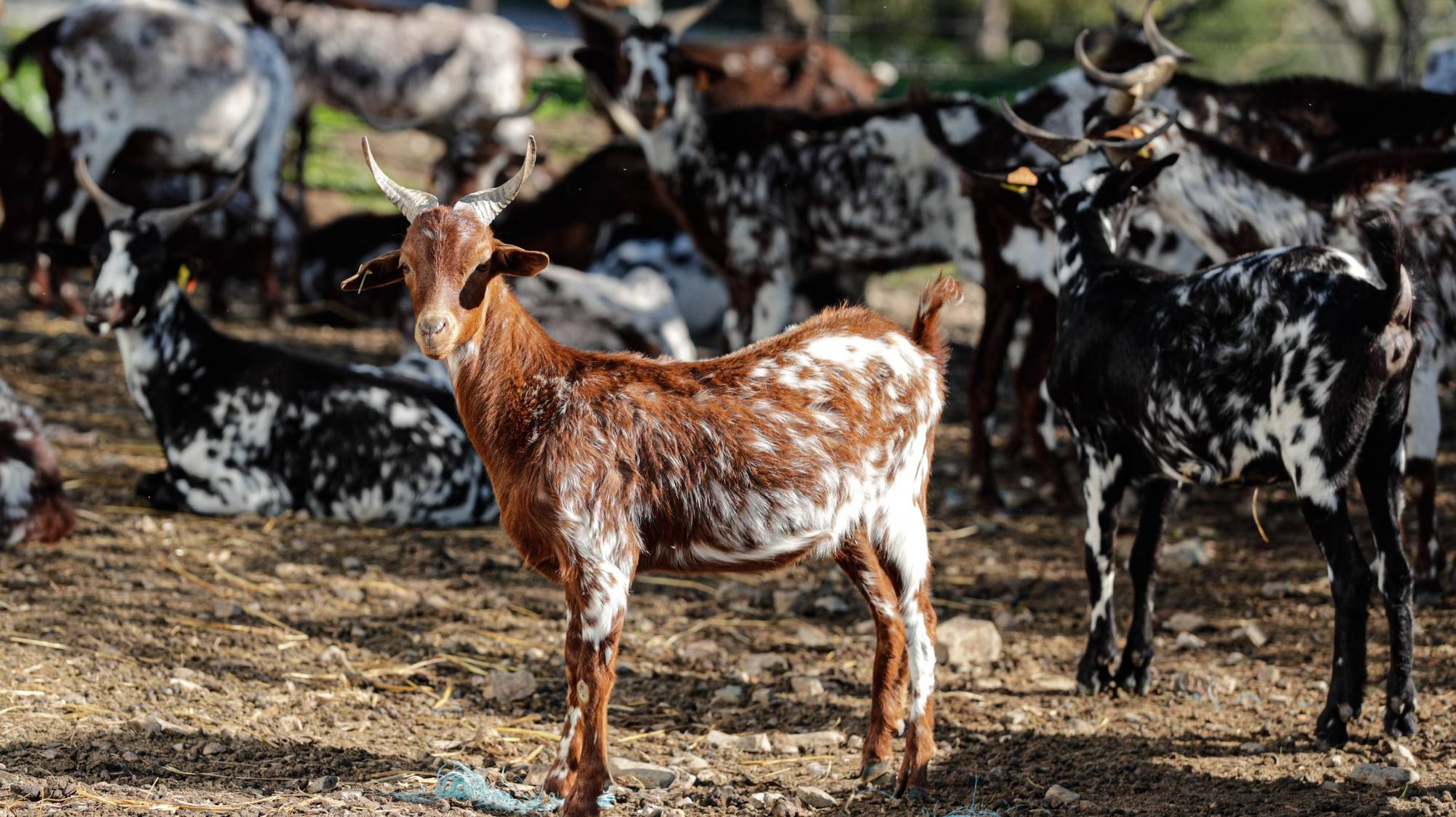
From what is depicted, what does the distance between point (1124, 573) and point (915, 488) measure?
8.27ft

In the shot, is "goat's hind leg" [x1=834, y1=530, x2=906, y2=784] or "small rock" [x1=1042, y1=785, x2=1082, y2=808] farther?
"goat's hind leg" [x1=834, y1=530, x2=906, y2=784]

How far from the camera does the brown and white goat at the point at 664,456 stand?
13.9 ft

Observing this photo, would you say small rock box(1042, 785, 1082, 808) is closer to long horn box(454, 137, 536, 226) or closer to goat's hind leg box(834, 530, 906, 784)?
goat's hind leg box(834, 530, 906, 784)

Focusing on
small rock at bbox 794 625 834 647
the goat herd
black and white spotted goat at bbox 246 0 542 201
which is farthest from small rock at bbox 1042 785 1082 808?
black and white spotted goat at bbox 246 0 542 201

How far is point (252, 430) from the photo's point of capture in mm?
7188

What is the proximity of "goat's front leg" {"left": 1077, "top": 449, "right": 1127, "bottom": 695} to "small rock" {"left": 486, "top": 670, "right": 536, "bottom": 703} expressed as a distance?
Answer: 6.35 feet

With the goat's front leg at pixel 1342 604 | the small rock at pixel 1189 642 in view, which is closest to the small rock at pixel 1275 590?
the small rock at pixel 1189 642

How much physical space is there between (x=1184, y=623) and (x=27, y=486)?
4.77 metres

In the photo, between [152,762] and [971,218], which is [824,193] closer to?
[971,218]

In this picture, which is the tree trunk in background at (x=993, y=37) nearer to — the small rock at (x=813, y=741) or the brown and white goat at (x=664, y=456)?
the small rock at (x=813, y=741)

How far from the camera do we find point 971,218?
27.2 ft

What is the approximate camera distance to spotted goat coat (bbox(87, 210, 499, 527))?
7102 millimetres

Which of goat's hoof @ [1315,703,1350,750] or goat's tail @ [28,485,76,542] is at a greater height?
goat's hoof @ [1315,703,1350,750]

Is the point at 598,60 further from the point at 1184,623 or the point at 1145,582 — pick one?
the point at 1145,582
